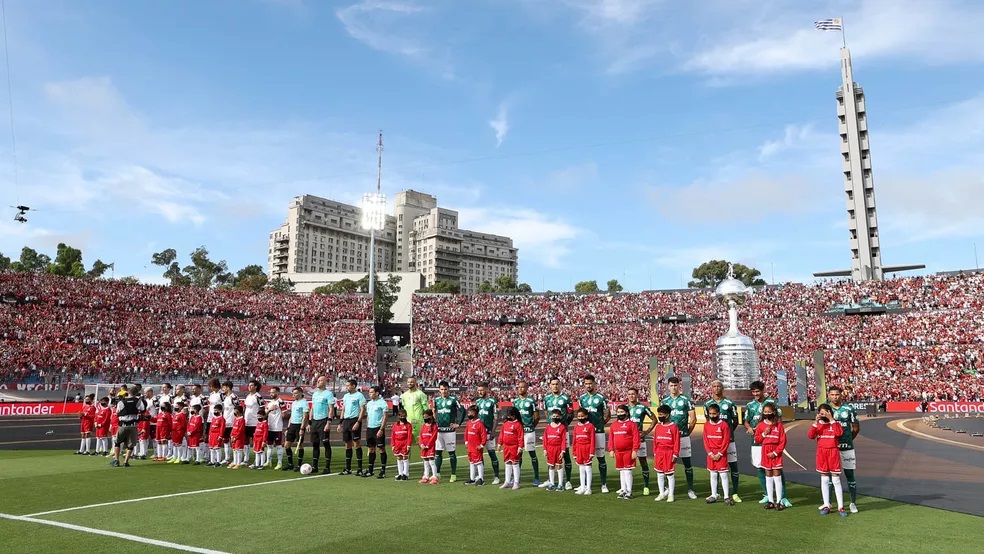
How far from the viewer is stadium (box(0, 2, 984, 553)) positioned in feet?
29.2

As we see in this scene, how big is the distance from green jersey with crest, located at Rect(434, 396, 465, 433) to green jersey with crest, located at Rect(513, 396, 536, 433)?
1.27m

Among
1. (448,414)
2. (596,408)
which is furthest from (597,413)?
(448,414)

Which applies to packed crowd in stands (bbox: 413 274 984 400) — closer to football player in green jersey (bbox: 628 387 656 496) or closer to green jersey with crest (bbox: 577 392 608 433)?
green jersey with crest (bbox: 577 392 608 433)

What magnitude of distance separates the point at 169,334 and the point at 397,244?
13013 centimetres

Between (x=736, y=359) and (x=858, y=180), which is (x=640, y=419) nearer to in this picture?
(x=736, y=359)

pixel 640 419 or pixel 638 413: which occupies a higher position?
pixel 638 413

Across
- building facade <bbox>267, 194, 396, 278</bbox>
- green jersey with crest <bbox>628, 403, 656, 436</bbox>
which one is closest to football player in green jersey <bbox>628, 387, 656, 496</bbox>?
green jersey with crest <bbox>628, 403, 656, 436</bbox>

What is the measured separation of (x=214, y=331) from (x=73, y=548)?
47783 millimetres

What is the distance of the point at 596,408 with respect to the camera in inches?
503

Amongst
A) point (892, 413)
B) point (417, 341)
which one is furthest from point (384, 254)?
point (892, 413)

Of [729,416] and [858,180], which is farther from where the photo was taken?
[858,180]

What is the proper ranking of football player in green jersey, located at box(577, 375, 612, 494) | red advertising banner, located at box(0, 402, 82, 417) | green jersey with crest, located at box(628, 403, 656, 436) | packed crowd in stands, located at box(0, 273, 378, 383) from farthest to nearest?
packed crowd in stands, located at box(0, 273, 378, 383), red advertising banner, located at box(0, 402, 82, 417), football player in green jersey, located at box(577, 375, 612, 494), green jersey with crest, located at box(628, 403, 656, 436)

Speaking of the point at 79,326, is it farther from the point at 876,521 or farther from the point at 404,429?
the point at 876,521

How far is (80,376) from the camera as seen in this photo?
4166 cm
